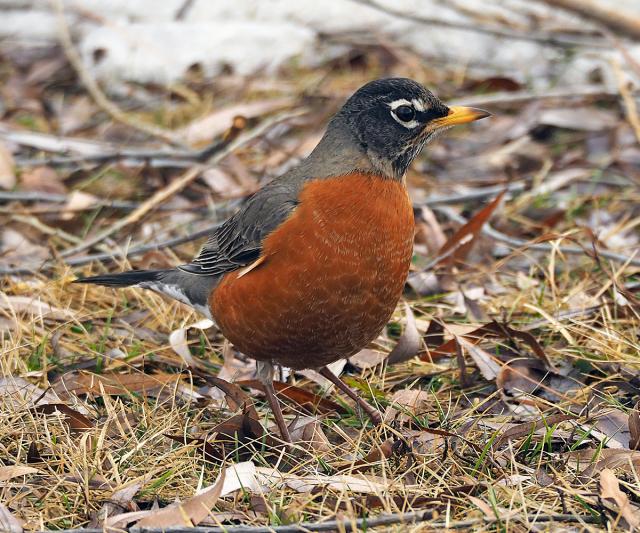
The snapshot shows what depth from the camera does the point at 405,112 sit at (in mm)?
4051

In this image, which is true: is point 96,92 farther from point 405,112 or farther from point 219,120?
point 405,112

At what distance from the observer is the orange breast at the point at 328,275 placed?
12.1 ft

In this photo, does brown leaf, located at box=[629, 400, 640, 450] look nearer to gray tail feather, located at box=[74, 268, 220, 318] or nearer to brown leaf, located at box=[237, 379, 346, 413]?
brown leaf, located at box=[237, 379, 346, 413]

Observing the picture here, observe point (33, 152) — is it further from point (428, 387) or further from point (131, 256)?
point (428, 387)

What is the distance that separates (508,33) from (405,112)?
3.80 metres

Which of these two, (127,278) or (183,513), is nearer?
(183,513)

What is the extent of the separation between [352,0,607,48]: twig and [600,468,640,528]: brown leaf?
5.00 meters

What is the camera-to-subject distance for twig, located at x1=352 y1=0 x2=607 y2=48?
24.5ft

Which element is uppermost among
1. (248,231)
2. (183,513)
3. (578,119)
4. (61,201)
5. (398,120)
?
(398,120)

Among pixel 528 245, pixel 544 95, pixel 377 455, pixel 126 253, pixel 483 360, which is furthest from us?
pixel 544 95

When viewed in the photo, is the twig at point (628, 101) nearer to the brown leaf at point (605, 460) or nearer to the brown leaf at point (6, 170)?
the brown leaf at point (605, 460)

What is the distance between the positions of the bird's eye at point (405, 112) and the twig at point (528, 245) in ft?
3.80

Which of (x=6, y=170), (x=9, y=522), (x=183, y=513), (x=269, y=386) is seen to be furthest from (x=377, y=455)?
(x=6, y=170)

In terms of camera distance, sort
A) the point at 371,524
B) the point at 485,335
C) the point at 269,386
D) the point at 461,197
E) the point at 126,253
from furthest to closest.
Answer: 1. the point at 461,197
2. the point at 126,253
3. the point at 485,335
4. the point at 269,386
5. the point at 371,524
